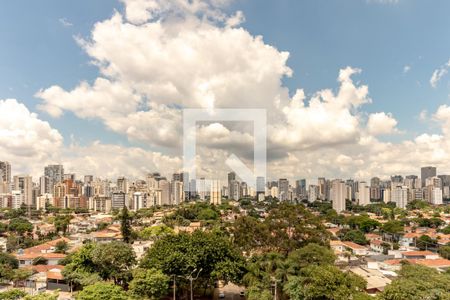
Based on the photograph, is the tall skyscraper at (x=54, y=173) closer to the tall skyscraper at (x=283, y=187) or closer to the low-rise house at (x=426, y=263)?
the tall skyscraper at (x=283, y=187)

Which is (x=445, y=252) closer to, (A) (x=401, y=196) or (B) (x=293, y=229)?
(B) (x=293, y=229)

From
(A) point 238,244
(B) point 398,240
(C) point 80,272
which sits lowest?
(B) point 398,240

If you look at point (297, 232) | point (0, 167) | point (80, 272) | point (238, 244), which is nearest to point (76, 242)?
point (80, 272)

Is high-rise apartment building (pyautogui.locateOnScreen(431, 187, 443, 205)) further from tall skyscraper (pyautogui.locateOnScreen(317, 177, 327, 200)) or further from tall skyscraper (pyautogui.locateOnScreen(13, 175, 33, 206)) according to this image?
tall skyscraper (pyautogui.locateOnScreen(13, 175, 33, 206))

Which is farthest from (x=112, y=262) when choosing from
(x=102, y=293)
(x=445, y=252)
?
(x=445, y=252)

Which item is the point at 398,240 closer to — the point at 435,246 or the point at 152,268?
the point at 435,246

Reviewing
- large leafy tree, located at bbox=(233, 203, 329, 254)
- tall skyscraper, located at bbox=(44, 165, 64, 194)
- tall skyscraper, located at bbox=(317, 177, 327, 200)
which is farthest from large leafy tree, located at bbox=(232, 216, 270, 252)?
tall skyscraper, located at bbox=(44, 165, 64, 194)

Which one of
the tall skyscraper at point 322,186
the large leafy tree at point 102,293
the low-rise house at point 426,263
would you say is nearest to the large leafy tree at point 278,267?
the large leafy tree at point 102,293

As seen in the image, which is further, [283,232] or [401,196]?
[401,196]
